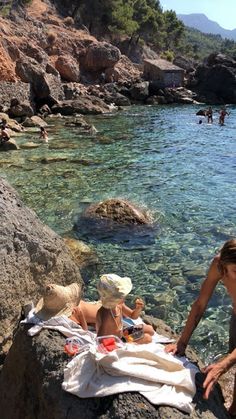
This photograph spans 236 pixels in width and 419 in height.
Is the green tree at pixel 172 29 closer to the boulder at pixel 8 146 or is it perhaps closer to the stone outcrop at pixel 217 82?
the stone outcrop at pixel 217 82

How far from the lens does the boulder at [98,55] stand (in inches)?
2798

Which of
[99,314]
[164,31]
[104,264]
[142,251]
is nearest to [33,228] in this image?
[99,314]

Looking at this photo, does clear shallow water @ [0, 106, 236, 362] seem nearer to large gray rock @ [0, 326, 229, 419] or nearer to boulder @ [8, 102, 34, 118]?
large gray rock @ [0, 326, 229, 419]

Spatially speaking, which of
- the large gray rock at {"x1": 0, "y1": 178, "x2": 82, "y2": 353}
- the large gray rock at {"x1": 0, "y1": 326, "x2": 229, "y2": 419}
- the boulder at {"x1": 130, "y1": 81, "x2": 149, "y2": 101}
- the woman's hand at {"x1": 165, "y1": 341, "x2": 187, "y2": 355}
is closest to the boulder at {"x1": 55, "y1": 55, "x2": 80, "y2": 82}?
the boulder at {"x1": 130, "y1": 81, "x2": 149, "y2": 101}

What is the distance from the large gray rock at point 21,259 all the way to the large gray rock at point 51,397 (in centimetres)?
98

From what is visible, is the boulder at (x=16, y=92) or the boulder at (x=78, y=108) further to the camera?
the boulder at (x=78, y=108)

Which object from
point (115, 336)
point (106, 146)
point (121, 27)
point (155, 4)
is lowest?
point (106, 146)

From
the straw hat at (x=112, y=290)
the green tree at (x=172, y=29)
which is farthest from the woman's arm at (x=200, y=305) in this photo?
the green tree at (x=172, y=29)

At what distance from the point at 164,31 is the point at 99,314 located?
124973 mm

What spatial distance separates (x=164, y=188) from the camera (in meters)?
17.6

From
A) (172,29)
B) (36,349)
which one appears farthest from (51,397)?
(172,29)

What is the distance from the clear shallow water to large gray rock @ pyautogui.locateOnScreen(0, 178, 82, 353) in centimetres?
236

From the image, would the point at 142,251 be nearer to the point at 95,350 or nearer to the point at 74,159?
the point at 95,350

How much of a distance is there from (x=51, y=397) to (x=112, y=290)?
1286 millimetres
